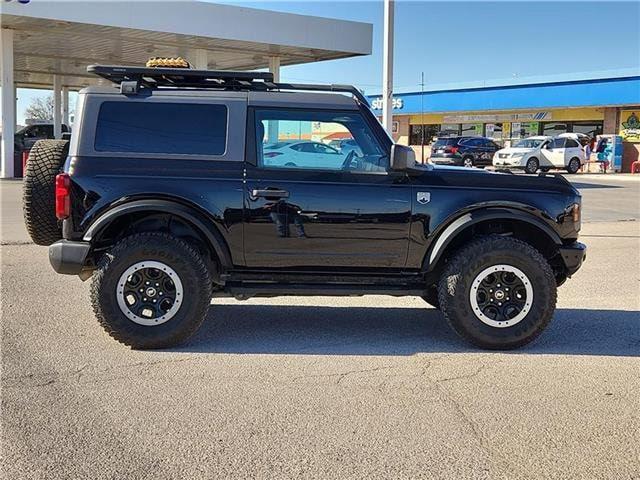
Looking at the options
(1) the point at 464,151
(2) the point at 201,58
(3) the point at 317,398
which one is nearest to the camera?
(3) the point at 317,398

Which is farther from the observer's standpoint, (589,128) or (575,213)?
(589,128)

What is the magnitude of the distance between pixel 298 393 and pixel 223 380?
1.89 ft

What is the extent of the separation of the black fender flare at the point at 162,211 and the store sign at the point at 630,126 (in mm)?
37890

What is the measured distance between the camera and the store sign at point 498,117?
42588 mm

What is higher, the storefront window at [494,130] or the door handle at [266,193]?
the storefront window at [494,130]

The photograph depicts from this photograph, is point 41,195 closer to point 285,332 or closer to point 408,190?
point 285,332

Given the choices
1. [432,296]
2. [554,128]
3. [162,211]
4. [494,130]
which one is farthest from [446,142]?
[162,211]

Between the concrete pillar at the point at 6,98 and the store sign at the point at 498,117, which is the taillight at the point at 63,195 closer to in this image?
the concrete pillar at the point at 6,98

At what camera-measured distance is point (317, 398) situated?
4.26m

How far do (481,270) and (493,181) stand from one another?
75 cm

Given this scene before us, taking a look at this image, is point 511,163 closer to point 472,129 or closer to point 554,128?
point 554,128

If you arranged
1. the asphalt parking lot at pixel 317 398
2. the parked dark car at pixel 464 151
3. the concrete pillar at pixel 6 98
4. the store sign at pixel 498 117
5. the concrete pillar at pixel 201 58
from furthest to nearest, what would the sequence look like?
the store sign at pixel 498 117 < the parked dark car at pixel 464 151 < the concrete pillar at pixel 201 58 < the concrete pillar at pixel 6 98 < the asphalt parking lot at pixel 317 398

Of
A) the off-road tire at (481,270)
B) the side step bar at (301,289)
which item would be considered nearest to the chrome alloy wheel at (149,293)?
Answer: the side step bar at (301,289)

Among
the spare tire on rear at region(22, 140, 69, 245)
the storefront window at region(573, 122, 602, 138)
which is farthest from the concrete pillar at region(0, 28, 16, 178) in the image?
the storefront window at region(573, 122, 602, 138)
